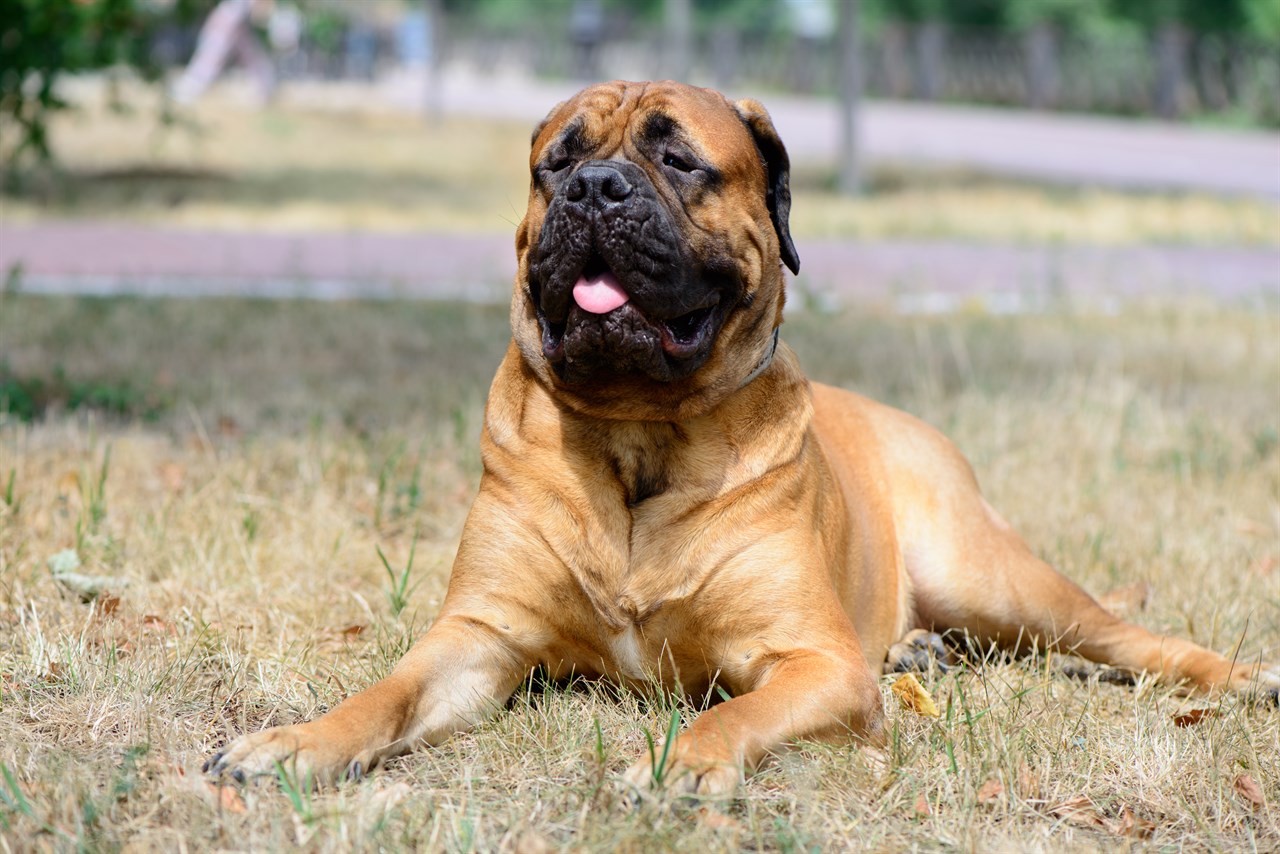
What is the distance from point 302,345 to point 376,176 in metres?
9.48

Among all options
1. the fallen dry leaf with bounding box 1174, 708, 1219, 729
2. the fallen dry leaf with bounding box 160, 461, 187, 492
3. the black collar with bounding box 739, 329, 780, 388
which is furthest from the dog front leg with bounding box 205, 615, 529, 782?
the fallen dry leaf with bounding box 160, 461, 187, 492

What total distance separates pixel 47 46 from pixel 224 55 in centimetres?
2460

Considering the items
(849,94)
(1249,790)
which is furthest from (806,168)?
(1249,790)

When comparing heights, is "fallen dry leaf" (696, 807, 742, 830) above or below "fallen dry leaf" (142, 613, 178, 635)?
above

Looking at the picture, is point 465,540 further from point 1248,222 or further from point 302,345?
point 1248,222

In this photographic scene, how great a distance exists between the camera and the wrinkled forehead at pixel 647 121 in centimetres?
350

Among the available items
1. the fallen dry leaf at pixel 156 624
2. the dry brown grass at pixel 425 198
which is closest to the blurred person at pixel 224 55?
the dry brown grass at pixel 425 198

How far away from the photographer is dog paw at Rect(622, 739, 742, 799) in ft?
9.31

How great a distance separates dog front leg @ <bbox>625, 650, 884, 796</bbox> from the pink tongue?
2.91ft

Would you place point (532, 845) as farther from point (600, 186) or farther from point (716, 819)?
point (600, 186)

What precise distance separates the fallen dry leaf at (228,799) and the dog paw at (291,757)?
0.04 meters

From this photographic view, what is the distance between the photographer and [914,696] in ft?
12.0

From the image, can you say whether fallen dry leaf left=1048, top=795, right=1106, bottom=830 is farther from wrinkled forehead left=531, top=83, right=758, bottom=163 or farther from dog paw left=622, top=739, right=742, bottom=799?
wrinkled forehead left=531, top=83, right=758, bottom=163

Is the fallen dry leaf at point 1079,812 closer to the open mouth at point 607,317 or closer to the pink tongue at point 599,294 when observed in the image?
the open mouth at point 607,317
